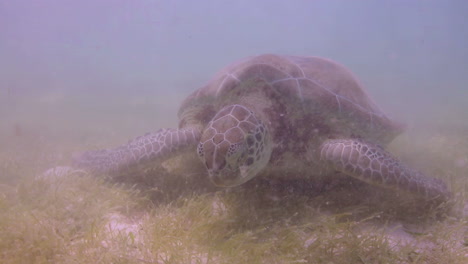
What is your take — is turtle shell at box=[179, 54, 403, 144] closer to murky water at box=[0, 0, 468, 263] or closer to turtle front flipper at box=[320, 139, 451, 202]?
turtle front flipper at box=[320, 139, 451, 202]

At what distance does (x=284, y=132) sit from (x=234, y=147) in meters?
1.24

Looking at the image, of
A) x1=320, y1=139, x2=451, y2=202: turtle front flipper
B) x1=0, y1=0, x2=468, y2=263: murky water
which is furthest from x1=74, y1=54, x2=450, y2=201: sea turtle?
x1=0, y1=0, x2=468, y2=263: murky water

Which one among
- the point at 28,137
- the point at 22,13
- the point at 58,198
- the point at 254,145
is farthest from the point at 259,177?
the point at 22,13

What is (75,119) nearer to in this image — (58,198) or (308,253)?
(58,198)

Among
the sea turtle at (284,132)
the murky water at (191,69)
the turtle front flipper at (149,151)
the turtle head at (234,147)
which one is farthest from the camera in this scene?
the murky water at (191,69)

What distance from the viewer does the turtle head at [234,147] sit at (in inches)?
109

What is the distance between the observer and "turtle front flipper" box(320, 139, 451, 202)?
320 centimetres

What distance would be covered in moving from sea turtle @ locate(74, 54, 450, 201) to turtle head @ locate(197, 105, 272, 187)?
11 millimetres

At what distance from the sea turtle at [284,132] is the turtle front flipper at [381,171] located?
1 centimetres

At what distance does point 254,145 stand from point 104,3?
12980 cm

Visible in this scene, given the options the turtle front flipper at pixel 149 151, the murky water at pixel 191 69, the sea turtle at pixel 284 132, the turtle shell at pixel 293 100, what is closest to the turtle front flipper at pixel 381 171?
the sea turtle at pixel 284 132

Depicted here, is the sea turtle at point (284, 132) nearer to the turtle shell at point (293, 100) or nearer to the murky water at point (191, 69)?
the turtle shell at point (293, 100)

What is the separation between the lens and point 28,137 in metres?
10.3

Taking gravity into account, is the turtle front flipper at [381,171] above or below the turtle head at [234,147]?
below
